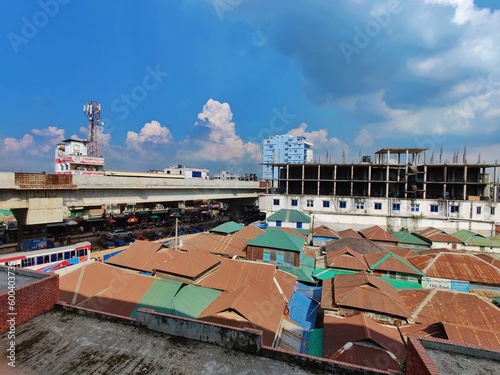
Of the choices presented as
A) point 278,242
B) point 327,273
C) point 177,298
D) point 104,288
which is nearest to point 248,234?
point 278,242

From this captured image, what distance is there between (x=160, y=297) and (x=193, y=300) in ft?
5.39

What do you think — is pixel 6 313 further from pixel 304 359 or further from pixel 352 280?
pixel 352 280

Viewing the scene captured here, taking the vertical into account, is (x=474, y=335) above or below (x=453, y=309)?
above

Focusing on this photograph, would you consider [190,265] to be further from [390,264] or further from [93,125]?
[93,125]

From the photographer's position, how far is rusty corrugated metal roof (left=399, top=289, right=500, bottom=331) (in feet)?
37.2

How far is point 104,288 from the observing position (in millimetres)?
13430

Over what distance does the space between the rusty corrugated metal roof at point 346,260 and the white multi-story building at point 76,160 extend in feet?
137

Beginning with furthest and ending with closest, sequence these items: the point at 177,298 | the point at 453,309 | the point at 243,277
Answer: the point at 243,277, the point at 177,298, the point at 453,309

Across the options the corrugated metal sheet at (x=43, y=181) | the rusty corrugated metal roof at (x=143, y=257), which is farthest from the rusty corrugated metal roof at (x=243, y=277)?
the corrugated metal sheet at (x=43, y=181)

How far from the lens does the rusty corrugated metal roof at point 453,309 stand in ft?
37.2

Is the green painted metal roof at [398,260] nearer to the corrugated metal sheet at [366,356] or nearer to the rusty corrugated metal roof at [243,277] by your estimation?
the rusty corrugated metal roof at [243,277]

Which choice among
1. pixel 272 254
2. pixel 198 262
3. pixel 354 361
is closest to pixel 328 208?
pixel 272 254

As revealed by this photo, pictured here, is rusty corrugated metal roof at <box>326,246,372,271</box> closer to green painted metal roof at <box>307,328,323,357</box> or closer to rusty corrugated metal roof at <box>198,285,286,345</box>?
green painted metal roof at <box>307,328,323,357</box>

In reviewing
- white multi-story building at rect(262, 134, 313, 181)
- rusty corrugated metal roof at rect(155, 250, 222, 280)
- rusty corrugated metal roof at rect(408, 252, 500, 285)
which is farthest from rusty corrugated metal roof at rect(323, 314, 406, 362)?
white multi-story building at rect(262, 134, 313, 181)
